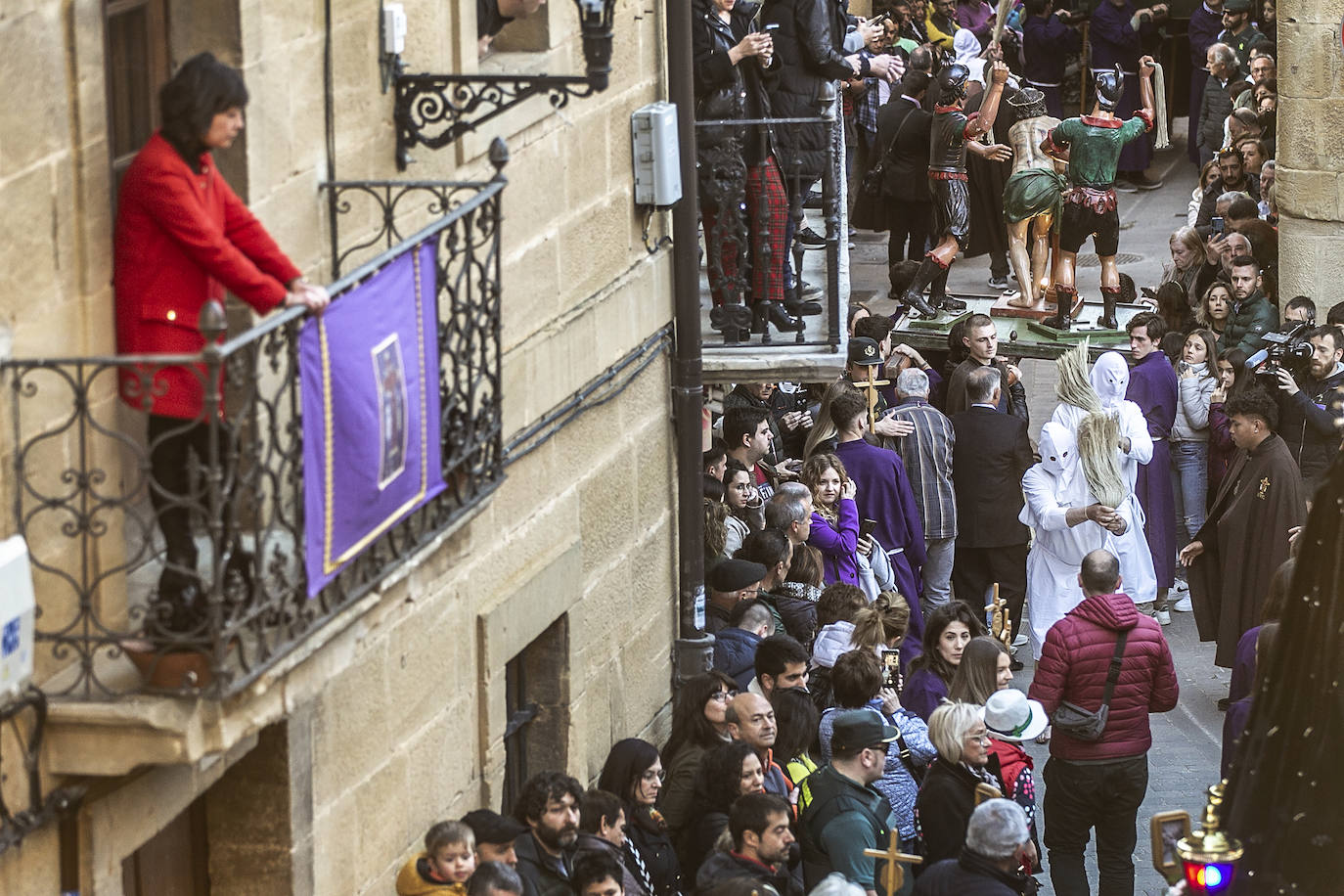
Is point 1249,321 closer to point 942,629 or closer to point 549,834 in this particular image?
point 942,629

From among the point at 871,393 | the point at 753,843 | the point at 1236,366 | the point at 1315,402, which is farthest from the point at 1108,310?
the point at 753,843

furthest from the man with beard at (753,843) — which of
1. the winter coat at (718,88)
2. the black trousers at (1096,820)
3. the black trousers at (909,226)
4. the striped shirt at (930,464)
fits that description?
the black trousers at (909,226)

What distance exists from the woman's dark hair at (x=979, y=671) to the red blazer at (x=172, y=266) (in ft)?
15.4

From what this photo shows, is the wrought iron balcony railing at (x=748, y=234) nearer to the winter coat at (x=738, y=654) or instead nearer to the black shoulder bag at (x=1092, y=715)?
the winter coat at (x=738, y=654)

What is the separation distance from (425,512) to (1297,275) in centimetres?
1094

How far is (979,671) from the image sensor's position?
9664mm

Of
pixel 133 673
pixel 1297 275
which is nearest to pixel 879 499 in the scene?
Answer: pixel 1297 275

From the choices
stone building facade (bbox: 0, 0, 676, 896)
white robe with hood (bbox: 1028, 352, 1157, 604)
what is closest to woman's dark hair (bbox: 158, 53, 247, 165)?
stone building facade (bbox: 0, 0, 676, 896)

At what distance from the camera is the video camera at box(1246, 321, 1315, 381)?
1301 cm

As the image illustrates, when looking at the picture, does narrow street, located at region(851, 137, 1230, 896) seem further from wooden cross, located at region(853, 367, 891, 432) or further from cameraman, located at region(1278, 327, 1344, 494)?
wooden cross, located at region(853, 367, 891, 432)

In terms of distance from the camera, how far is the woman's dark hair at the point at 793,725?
30.4 feet

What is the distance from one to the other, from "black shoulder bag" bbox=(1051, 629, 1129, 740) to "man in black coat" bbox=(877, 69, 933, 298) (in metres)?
9.67

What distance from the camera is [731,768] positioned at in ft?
27.9

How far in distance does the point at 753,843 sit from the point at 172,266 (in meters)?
3.36
